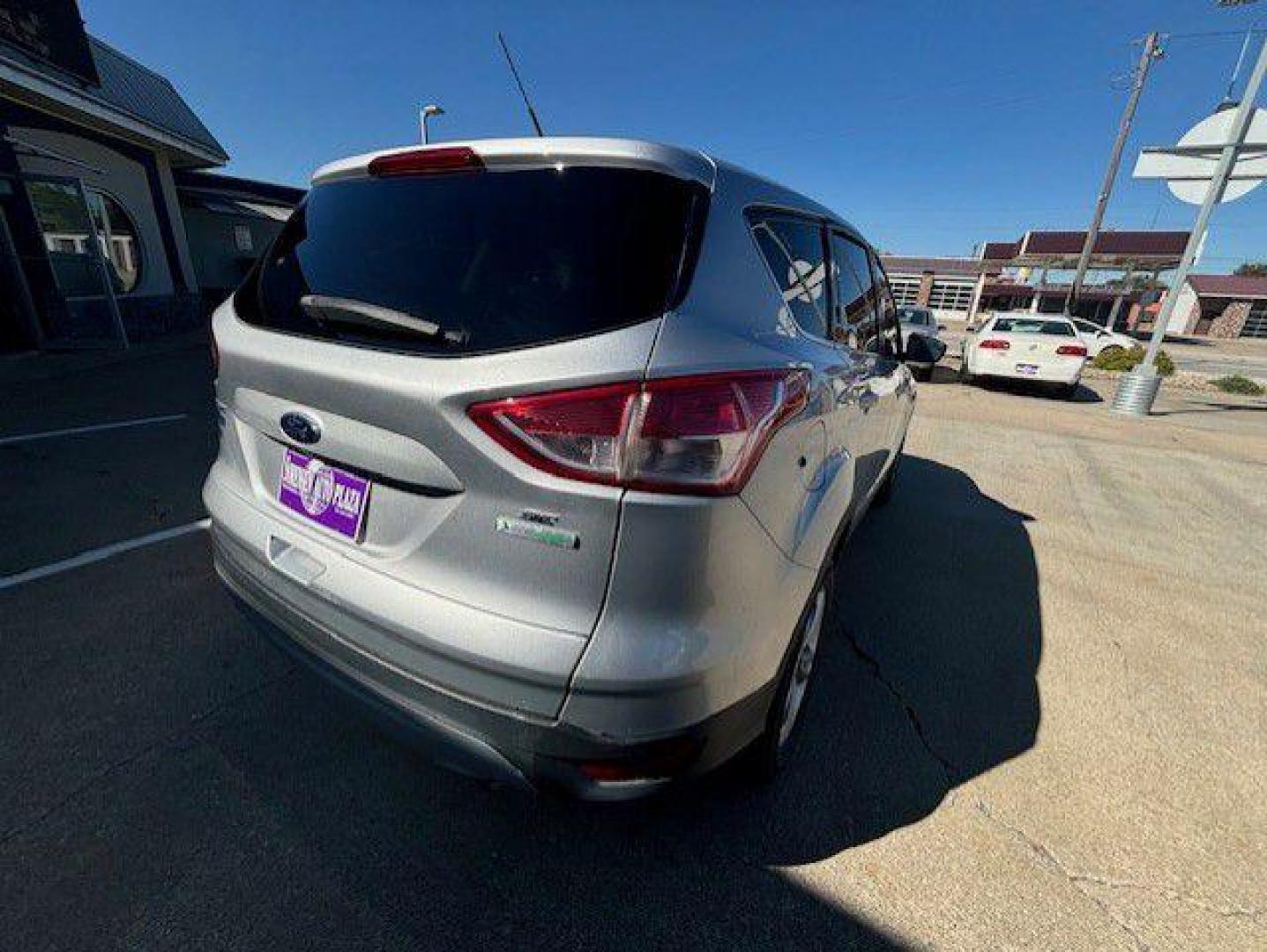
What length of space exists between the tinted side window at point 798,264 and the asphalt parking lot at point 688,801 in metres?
1.54

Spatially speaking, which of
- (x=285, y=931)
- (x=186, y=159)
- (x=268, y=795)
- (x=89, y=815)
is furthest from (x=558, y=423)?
(x=186, y=159)

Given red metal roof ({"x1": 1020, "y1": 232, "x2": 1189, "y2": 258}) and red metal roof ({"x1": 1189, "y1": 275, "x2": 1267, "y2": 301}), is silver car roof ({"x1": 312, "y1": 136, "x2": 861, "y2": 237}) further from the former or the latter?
red metal roof ({"x1": 1189, "y1": 275, "x2": 1267, "y2": 301})

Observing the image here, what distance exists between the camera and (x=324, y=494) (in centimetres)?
157

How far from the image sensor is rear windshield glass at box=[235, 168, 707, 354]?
51.9 inches

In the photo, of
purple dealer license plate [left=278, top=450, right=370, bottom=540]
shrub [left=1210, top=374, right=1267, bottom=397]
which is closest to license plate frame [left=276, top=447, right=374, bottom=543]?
purple dealer license plate [left=278, top=450, right=370, bottom=540]

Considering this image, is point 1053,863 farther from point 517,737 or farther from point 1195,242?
point 1195,242

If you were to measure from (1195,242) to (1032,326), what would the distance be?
3.03 metres

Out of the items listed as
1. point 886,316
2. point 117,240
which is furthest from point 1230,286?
point 117,240

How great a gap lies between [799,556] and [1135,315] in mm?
57957

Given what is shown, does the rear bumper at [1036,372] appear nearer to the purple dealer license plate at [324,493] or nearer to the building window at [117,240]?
the purple dealer license plate at [324,493]

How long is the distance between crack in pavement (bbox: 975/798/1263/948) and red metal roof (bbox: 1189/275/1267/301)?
60648mm

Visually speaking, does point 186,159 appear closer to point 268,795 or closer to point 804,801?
point 268,795

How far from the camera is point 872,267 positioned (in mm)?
3502

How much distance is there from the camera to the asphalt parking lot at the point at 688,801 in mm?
1552
